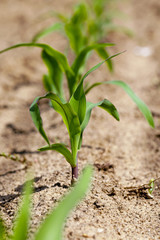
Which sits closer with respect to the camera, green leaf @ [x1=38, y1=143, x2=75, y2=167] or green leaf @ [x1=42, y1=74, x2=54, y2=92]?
green leaf @ [x1=38, y1=143, x2=75, y2=167]

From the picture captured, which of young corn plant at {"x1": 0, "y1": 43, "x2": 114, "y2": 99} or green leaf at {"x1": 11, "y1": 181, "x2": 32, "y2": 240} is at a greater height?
young corn plant at {"x1": 0, "y1": 43, "x2": 114, "y2": 99}

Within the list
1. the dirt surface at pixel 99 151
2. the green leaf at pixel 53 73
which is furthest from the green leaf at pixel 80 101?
the green leaf at pixel 53 73

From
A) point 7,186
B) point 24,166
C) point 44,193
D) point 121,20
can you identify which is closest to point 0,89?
point 24,166

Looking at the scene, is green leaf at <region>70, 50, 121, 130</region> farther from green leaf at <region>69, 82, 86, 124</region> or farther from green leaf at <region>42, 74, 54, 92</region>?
green leaf at <region>42, 74, 54, 92</region>

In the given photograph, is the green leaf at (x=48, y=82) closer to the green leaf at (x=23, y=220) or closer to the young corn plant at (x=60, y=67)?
the young corn plant at (x=60, y=67)

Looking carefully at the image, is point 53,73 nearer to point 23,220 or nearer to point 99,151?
point 99,151

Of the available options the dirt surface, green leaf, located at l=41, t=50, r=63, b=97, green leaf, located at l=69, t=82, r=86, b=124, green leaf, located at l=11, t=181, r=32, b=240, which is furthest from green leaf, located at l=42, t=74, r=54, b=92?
green leaf, located at l=11, t=181, r=32, b=240
